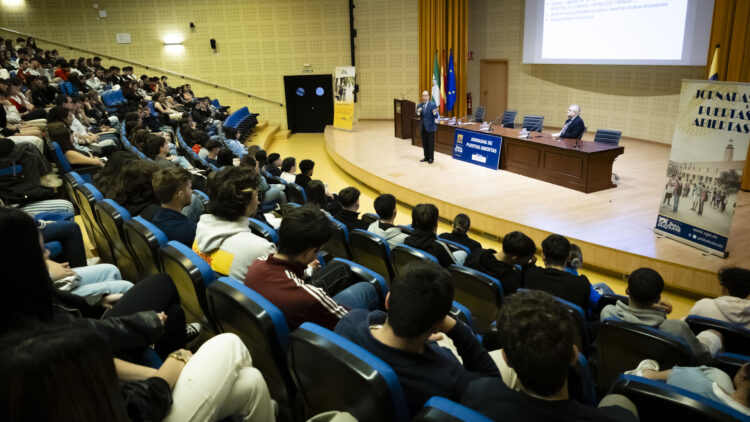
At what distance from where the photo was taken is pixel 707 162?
14.9ft

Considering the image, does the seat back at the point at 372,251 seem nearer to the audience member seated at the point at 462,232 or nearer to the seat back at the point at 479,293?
the seat back at the point at 479,293

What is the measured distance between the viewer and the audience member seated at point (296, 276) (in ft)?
6.05

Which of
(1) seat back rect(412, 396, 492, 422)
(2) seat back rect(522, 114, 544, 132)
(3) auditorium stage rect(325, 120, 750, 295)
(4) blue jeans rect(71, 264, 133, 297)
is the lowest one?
(3) auditorium stage rect(325, 120, 750, 295)

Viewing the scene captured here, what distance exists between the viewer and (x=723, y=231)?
4.47 m

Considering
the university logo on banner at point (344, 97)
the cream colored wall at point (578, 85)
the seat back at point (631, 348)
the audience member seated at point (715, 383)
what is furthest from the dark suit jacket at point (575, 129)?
the university logo on banner at point (344, 97)

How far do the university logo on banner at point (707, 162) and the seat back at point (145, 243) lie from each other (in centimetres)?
458

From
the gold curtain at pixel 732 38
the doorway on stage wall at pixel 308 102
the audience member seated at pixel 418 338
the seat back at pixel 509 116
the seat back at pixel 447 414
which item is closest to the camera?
the seat back at pixel 447 414

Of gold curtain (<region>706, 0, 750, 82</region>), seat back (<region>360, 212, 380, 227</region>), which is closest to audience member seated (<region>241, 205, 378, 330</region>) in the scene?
seat back (<region>360, 212, 380, 227</region>)

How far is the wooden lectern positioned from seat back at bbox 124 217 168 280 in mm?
8934

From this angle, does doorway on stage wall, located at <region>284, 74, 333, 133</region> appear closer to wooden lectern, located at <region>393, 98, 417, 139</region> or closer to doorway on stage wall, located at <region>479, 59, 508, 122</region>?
wooden lectern, located at <region>393, 98, 417, 139</region>

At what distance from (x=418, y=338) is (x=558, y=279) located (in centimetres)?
174

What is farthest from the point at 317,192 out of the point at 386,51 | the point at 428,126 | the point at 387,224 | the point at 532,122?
the point at 386,51

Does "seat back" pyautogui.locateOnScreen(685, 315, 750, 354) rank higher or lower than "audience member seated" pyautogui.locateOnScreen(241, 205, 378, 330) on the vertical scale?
lower

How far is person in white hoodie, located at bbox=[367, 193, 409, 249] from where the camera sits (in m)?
3.60
